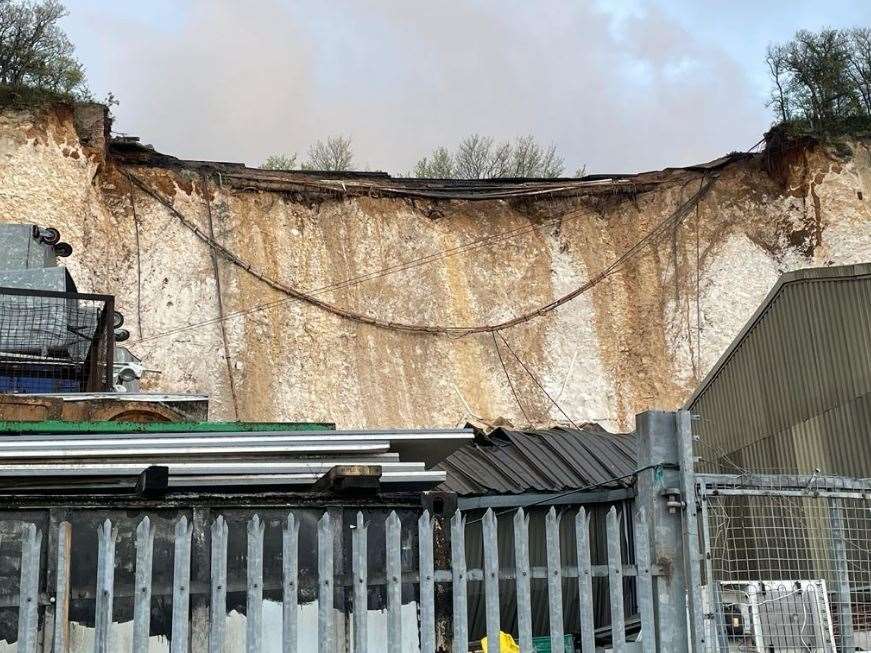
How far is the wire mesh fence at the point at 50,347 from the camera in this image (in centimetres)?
1330

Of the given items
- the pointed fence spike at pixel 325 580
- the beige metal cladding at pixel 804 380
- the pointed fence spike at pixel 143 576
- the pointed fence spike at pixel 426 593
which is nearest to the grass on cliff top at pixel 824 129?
the beige metal cladding at pixel 804 380

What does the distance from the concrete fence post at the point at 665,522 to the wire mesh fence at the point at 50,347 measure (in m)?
9.00

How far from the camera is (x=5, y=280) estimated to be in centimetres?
1510

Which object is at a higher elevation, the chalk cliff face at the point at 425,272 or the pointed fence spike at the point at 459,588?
the chalk cliff face at the point at 425,272

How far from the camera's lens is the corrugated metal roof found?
41.9ft

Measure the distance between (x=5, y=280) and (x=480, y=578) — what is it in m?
11.7

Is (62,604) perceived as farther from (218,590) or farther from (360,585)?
(360,585)

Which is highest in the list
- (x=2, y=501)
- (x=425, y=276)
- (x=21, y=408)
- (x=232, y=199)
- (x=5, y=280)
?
(x=232, y=199)

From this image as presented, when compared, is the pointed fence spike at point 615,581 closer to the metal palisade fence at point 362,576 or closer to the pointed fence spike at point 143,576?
the metal palisade fence at point 362,576

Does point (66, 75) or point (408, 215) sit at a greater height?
point (66, 75)

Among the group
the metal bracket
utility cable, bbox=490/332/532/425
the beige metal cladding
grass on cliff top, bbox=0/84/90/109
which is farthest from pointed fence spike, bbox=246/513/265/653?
grass on cliff top, bbox=0/84/90/109

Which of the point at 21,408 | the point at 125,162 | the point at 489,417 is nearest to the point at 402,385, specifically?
the point at 489,417

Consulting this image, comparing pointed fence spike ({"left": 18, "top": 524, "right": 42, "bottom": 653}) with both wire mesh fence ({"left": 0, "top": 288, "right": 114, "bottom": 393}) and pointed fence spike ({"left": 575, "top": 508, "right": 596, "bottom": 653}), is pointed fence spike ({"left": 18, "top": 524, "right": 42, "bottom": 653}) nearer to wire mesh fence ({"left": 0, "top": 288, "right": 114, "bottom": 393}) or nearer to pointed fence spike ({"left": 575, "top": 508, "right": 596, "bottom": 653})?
pointed fence spike ({"left": 575, "top": 508, "right": 596, "bottom": 653})

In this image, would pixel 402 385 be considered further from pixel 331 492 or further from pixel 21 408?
pixel 331 492
